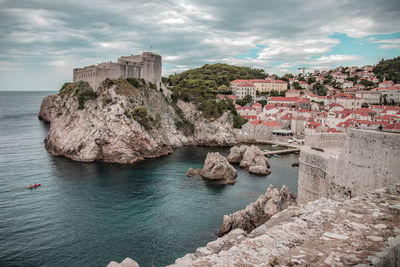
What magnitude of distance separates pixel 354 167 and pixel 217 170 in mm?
17952

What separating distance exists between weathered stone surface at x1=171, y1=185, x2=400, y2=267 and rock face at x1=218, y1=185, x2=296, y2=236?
10257 mm

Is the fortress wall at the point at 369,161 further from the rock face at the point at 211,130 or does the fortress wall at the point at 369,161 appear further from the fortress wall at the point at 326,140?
the rock face at the point at 211,130

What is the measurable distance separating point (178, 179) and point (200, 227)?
443 inches

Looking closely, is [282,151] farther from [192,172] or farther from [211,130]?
[192,172]

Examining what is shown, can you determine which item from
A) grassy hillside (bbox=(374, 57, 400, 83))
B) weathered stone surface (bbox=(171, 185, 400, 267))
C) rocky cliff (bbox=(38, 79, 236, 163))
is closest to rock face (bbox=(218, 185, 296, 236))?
weathered stone surface (bbox=(171, 185, 400, 267))

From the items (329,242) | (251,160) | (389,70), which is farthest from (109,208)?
(389,70)

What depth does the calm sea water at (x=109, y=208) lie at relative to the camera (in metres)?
16.0

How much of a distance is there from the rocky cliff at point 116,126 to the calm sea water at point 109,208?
2.71 metres

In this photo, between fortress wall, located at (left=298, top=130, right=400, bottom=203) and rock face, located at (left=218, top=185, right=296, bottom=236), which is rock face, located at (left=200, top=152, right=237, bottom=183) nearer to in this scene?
rock face, located at (left=218, top=185, right=296, bottom=236)

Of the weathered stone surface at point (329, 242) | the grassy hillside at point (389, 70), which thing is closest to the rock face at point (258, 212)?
the weathered stone surface at point (329, 242)

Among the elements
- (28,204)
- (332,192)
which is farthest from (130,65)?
(332,192)

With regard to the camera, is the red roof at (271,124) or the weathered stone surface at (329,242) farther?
the red roof at (271,124)

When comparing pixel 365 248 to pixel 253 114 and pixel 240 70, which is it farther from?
pixel 240 70

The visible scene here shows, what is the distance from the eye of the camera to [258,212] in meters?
18.8
